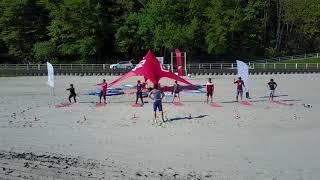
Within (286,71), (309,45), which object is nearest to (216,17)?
(286,71)

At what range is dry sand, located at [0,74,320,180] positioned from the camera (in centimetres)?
1036

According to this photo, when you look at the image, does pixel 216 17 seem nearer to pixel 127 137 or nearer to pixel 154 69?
pixel 154 69

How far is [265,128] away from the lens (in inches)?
616

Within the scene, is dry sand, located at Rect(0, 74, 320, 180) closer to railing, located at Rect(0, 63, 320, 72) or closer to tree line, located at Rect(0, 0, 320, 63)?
railing, located at Rect(0, 63, 320, 72)

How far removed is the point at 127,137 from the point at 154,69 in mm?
11878

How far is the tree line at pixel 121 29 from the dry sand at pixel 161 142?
35.8 meters

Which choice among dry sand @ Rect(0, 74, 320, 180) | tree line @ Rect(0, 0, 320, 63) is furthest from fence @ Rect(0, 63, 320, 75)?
dry sand @ Rect(0, 74, 320, 180)

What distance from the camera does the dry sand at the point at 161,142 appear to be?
408 inches

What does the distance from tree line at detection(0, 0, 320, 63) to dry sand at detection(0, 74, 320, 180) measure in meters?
35.8

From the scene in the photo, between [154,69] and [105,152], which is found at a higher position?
[154,69]

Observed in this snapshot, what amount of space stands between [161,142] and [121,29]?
46936 millimetres

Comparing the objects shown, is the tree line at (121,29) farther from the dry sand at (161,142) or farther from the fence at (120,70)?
the dry sand at (161,142)

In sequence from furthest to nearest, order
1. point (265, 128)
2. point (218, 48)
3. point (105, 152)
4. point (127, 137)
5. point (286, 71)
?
point (218, 48), point (286, 71), point (265, 128), point (127, 137), point (105, 152)

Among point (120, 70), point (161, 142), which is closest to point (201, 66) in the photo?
point (120, 70)
